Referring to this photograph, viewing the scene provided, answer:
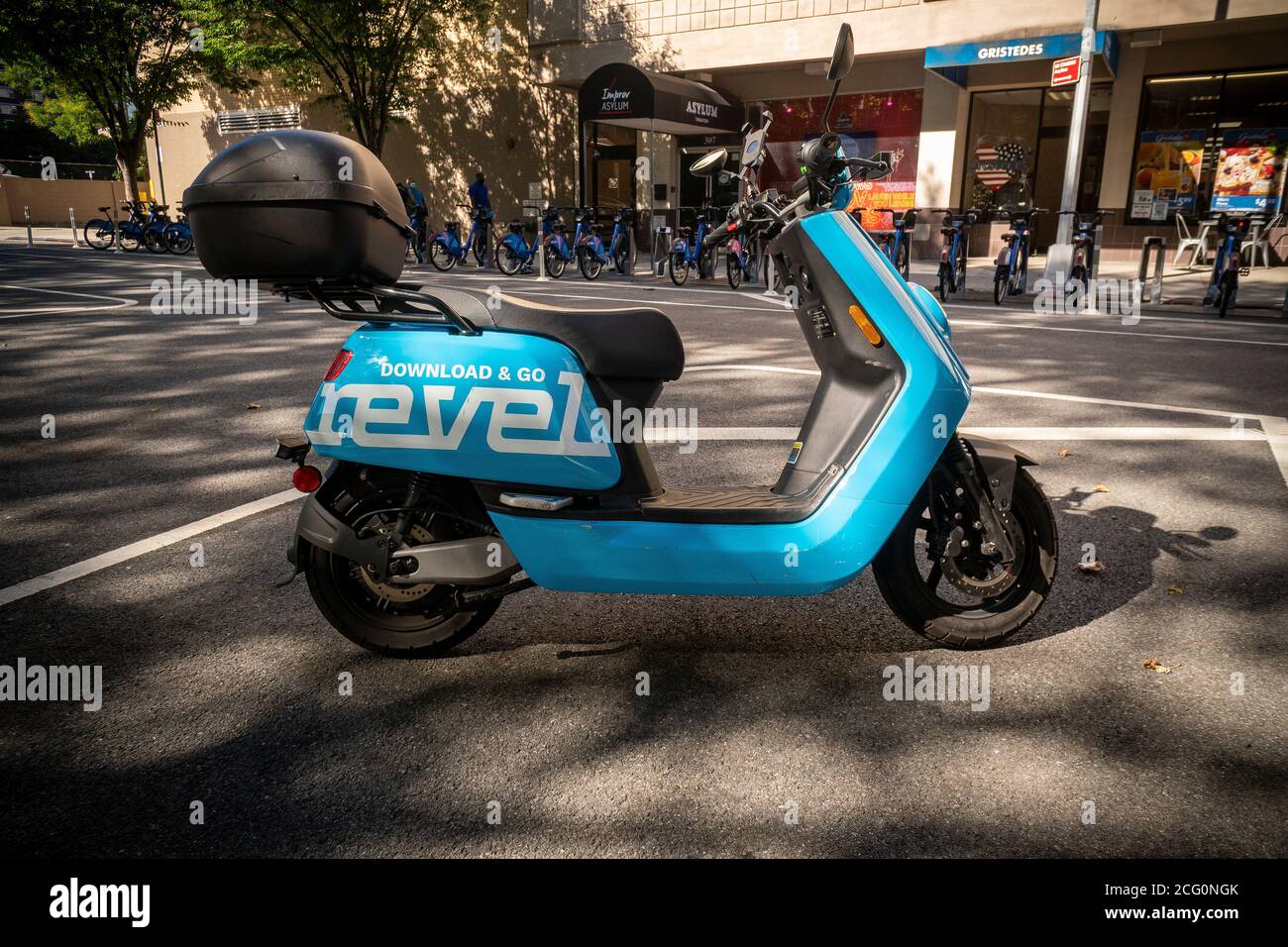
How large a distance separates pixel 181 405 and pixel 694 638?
4830mm

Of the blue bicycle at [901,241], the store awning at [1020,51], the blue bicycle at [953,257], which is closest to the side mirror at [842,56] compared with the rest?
Result: the blue bicycle at [953,257]

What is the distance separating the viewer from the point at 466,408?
8.61 feet

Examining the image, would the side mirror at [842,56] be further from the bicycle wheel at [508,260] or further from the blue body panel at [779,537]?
the bicycle wheel at [508,260]

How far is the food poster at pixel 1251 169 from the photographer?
62.4 ft

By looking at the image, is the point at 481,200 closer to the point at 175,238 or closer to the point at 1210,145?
the point at 175,238

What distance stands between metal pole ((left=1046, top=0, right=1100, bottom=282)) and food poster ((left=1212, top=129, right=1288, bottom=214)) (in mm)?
6502

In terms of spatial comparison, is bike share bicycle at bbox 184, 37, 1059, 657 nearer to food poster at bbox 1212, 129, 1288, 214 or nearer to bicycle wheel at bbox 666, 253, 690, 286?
bicycle wheel at bbox 666, 253, 690, 286

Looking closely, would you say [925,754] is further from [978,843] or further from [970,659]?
[970,659]

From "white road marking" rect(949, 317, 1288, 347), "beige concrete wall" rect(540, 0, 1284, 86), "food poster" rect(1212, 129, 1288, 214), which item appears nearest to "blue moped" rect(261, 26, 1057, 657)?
"white road marking" rect(949, 317, 1288, 347)

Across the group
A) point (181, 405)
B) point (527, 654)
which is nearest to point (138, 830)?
point (527, 654)

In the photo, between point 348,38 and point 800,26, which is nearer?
point 800,26

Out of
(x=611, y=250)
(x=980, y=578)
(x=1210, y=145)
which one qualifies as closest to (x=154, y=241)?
(x=611, y=250)

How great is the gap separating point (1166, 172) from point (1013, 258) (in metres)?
9.03

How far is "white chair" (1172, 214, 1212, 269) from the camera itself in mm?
18500
